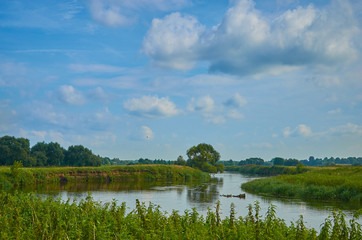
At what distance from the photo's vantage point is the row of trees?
93.7 metres

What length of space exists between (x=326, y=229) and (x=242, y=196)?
3119cm

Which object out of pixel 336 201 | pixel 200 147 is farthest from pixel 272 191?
pixel 200 147

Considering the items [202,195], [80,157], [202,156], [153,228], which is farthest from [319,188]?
[80,157]

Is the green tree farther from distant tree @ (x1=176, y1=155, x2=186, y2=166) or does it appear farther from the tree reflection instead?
the tree reflection

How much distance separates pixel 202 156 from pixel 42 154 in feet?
178

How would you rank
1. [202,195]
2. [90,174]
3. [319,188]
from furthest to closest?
[90,174] → [202,195] → [319,188]

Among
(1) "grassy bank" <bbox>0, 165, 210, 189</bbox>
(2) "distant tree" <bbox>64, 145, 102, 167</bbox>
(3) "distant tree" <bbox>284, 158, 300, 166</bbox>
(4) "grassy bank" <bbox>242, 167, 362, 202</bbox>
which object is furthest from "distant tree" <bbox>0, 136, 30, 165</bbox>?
(3) "distant tree" <bbox>284, 158, 300, 166</bbox>

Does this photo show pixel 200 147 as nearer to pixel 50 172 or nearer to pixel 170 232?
pixel 50 172

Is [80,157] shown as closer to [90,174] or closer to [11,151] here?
[11,151]

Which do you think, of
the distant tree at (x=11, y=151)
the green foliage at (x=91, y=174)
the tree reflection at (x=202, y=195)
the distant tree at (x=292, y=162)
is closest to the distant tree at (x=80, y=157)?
the distant tree at (x=11, y=151)

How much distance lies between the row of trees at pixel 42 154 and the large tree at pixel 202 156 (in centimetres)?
3264

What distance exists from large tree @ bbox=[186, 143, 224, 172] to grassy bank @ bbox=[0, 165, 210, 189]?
22516 mm

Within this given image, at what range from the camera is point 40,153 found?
102 m

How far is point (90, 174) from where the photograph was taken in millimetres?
73938
